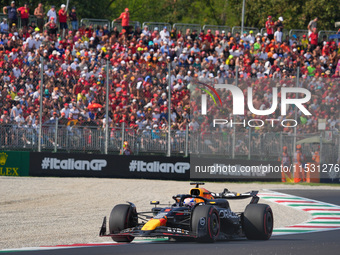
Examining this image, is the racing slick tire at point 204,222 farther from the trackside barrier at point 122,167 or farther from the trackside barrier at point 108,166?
the trackside barrier at point 108,166

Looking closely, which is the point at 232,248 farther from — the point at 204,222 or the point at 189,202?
the point at 189,202

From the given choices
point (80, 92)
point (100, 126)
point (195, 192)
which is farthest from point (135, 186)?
point (195, 192)

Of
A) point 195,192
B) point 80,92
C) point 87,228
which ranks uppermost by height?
point 80,92

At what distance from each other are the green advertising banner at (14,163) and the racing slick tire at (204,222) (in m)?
14.8

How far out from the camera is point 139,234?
32.4 feet

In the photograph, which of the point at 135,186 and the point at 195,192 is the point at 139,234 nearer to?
the point at 195,192

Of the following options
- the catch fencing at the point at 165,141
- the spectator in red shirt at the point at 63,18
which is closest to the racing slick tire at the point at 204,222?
the catch fencing at the point at 165,141

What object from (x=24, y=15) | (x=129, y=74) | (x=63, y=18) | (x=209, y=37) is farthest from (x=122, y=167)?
(x=24, y=15)

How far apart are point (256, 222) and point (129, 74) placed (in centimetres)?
1343

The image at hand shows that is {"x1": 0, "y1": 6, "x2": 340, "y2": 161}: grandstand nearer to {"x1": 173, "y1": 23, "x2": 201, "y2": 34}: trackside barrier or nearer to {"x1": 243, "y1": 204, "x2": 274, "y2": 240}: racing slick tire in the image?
{"x1": 173, "y1": 23, "x2": 201, "y2": 34}: trackside barrier

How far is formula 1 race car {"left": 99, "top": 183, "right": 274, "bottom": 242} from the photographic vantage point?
1002 cm

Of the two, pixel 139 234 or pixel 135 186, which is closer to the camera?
pixel 139 234

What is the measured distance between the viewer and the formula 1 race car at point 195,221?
10.0 m

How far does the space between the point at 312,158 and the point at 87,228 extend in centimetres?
1235
